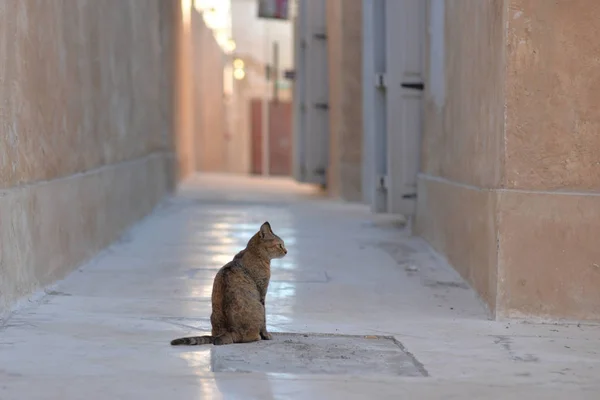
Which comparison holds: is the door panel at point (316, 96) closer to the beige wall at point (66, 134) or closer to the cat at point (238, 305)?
the beige wall at point (66, 134)

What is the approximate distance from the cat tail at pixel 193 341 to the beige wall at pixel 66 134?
3.54ft

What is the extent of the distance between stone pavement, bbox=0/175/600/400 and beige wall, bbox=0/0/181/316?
0.25 metres

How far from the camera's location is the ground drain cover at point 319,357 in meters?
3.86

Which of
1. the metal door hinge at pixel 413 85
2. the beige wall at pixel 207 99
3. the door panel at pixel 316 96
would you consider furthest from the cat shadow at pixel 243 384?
the beige wall at pixel 207 99

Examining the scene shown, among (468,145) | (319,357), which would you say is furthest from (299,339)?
(468,145)

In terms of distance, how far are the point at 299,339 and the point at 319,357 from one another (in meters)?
0.39

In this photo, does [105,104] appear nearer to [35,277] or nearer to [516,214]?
[35,277]

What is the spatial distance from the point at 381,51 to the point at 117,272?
149 inches

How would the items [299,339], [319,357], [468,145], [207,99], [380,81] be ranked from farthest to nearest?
[207,99]
[380,81]
[468,145]
[299,339]
[319,357]

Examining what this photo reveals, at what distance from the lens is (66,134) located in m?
6.39

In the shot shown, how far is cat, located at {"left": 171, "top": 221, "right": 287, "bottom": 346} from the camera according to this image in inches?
166

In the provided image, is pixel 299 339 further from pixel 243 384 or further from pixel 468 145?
pixel 468 145

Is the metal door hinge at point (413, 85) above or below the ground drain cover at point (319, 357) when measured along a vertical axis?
above

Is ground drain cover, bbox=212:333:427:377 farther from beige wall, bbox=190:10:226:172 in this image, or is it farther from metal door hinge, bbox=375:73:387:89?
beige wall, bbox=190:10:226:172
